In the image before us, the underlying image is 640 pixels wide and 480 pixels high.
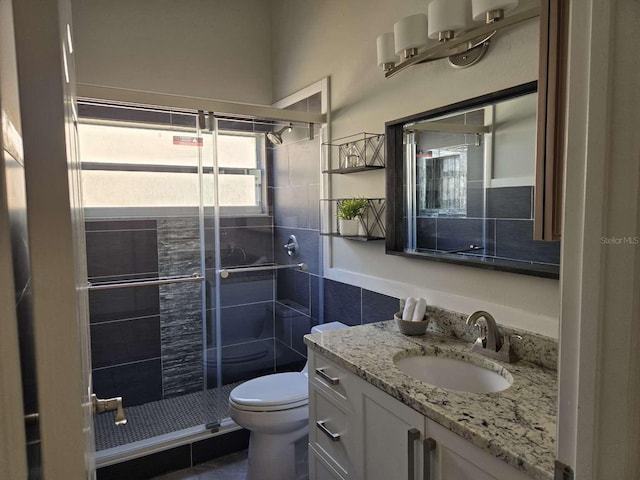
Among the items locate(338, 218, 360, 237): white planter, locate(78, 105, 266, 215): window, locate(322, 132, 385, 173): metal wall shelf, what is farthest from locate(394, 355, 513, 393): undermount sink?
locate(78, 105, 266, 215): window

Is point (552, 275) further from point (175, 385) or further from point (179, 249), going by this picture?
point (175, 385)

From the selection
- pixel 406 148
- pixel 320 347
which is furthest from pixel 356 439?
pixel 406 148

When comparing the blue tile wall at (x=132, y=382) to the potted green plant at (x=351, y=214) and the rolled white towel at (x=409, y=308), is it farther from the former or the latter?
the rolled white towel at (x=409, y=308)

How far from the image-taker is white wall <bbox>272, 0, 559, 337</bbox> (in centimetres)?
152

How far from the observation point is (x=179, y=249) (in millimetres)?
2836

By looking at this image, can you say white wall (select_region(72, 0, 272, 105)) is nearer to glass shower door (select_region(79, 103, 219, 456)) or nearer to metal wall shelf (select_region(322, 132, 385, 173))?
glass shower door (select_region(79, 103, 219, 456))

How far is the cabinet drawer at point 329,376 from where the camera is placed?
1570mm

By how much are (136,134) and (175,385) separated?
171cm

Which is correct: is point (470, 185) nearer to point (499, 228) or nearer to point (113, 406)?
point (499, 228)

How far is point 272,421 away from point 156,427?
0.96 meters

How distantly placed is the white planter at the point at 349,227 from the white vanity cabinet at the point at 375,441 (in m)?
0.76

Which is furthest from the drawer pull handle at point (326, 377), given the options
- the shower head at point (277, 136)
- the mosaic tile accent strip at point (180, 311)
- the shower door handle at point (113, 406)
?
the shower head at point (277, 136)

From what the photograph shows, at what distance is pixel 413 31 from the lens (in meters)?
1.71

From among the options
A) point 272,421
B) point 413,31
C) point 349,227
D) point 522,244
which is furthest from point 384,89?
point 272,421
